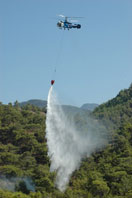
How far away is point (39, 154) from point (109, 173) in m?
12.7

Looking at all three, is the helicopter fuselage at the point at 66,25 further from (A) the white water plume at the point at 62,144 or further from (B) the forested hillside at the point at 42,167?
(B) the forested hillside at the point at 42,167

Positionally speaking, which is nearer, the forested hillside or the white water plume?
the forested hillside

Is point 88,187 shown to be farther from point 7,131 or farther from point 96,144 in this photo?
point 7,131

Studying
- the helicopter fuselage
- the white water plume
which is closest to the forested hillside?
Answer: the white water plume

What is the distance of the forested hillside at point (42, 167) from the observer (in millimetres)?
37469

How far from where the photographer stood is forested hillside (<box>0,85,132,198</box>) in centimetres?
3747

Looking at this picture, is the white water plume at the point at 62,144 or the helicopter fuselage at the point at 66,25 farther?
the white water plume at the point at 62,144

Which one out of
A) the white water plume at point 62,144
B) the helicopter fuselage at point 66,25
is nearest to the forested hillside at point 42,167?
the white water plume at point 62,144

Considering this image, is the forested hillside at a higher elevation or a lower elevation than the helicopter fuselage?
lower

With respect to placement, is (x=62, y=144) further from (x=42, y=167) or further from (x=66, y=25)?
(x=66, y=25)

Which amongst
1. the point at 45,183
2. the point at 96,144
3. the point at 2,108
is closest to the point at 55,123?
the point at 45,183

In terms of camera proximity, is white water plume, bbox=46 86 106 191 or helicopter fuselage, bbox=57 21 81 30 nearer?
helicopter fuselage, bbox=57 21 81 30

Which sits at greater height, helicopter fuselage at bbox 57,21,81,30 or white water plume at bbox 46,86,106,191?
helicopter fuselage at bbox 57,21,81,30

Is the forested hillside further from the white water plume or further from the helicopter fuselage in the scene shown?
the helicopter fuselage
